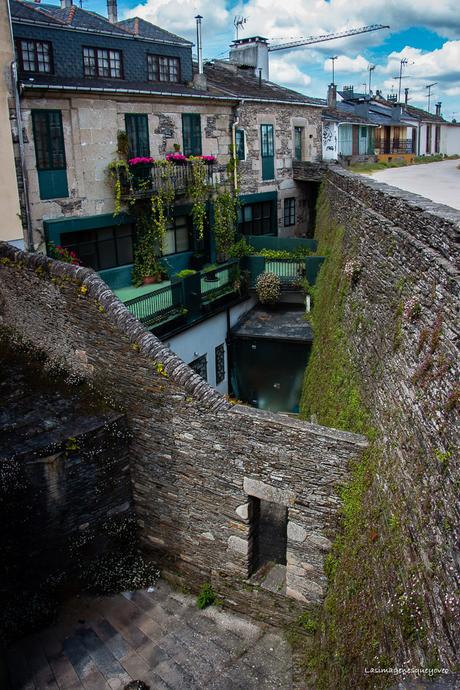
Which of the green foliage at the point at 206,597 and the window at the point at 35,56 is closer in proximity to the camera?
the green foliage at the point at 206,597

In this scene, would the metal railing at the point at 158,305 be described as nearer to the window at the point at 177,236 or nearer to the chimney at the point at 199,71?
the window at the point at 177,236

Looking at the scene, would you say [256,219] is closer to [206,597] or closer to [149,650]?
[206,597]

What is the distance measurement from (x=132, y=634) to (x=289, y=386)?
30.0 feet

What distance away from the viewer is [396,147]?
42.9 meters

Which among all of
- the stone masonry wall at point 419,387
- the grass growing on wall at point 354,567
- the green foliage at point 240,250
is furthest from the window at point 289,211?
the stone masonry wall at point 419,387

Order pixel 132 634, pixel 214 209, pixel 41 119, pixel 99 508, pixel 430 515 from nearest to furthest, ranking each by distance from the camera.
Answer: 1. pixel 430 515
2. pixel 132 634
3. pixel 99 508
4. pixel 41 119
5. pixel 214 209

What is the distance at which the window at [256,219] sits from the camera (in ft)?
74.6

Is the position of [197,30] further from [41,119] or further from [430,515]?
[430,515]

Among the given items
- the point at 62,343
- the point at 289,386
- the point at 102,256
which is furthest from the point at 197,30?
the point at 62,343

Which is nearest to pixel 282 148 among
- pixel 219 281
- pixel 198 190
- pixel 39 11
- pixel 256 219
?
pixel 256 219

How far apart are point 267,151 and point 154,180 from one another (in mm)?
7419

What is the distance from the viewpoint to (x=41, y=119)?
579 inches

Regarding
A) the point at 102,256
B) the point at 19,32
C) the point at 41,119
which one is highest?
the point at 19,32

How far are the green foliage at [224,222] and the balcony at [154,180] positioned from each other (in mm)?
2059
